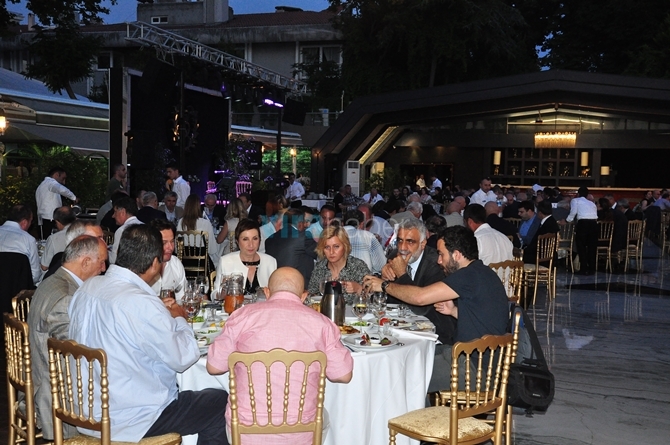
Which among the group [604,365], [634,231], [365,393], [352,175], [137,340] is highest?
[352,175]

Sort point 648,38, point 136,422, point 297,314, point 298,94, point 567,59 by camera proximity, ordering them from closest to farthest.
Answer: point 297,314, point 136,422, point 298,94, point 648,38, point 567,59

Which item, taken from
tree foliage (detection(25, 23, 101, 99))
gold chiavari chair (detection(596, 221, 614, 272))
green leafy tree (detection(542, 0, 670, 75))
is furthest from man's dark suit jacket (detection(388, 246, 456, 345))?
green leafy tree (detection(542, 0, 670, 75))

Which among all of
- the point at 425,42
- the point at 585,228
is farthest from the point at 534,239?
the point at 425,42

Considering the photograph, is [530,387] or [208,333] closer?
[530,387]

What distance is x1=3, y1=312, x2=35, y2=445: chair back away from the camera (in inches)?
123

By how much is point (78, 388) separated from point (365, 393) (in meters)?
1.25

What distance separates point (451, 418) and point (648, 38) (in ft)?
84.5

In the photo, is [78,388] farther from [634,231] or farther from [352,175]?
[352,175]

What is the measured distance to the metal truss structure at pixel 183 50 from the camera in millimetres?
13768

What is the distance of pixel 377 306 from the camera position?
405cm

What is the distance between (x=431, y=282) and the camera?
4566 millimetres

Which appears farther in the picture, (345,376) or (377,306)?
(377,306)

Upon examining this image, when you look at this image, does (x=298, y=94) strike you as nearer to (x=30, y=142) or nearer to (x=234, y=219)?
(x=30, y=142)

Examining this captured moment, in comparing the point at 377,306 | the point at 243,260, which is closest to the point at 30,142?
the point at 243,260
